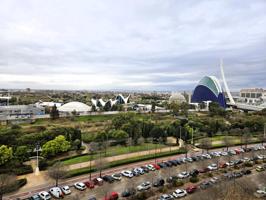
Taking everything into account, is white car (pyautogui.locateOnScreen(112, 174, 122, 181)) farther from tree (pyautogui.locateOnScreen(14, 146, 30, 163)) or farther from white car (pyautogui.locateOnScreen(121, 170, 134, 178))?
tree (pyautogui.locateOnScreen(14, 146, 30, 163))

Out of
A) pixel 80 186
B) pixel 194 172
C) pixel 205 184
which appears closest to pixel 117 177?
pixel 80 186

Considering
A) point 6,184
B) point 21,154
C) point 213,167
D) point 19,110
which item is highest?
point 19,110

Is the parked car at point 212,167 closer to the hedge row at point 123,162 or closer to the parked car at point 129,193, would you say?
the hedge row at point 123,162

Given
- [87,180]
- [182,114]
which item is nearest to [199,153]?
[87,180]

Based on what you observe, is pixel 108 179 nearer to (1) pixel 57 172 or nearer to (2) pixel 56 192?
(1) pixel 57 172

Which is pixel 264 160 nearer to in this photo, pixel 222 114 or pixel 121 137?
pixel 121 137

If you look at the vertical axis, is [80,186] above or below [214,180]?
below
